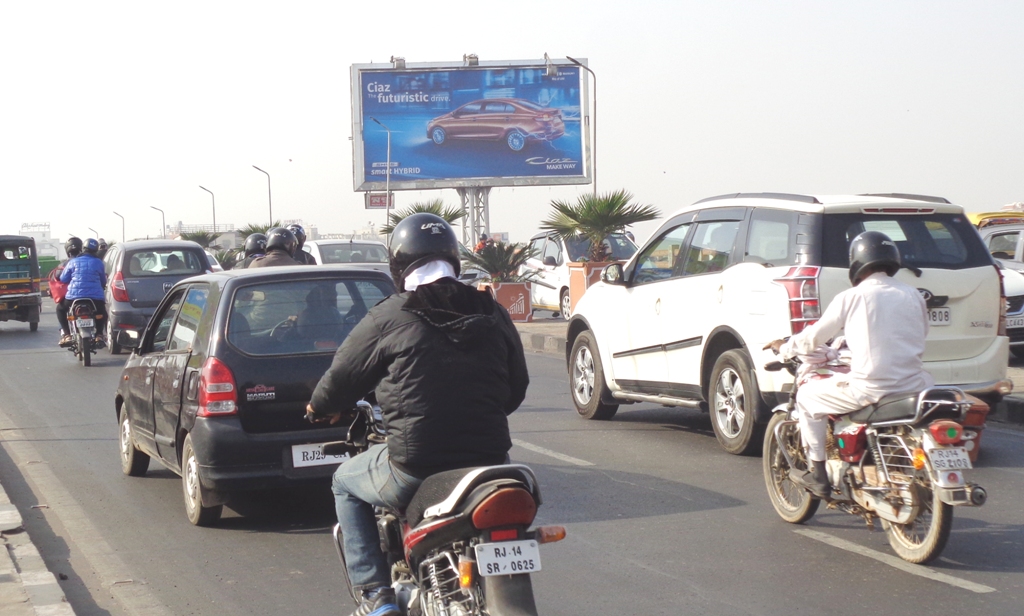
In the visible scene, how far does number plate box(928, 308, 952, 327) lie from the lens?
330 inches

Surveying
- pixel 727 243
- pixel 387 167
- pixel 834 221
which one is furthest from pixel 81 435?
pixel 387 167

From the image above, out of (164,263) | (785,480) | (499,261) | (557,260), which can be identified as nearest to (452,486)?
(785,480)

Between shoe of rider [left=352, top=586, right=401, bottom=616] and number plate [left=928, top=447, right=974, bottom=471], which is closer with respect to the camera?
shoe of rider [left=352, top=586, right=401, bottom=616]

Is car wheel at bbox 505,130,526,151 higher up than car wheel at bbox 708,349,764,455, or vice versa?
car wheel at bbox 505,130,526,151

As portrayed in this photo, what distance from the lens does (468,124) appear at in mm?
47375

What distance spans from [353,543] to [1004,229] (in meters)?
14.7

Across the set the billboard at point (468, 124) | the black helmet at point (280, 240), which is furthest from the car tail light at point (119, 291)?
the billboard at point (468, 124)

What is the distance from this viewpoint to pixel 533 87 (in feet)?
158

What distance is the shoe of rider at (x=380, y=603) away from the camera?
4.16m

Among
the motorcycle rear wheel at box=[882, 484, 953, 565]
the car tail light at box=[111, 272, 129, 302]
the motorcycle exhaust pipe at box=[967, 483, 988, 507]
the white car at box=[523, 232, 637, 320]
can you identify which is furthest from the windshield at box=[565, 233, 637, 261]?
the motorcycle exhaust pipe at box=[967, 483, 988, 507]

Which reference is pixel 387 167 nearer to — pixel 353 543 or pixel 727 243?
pixel 727 243

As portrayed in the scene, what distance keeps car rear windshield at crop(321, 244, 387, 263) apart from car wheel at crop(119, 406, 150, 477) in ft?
36.5

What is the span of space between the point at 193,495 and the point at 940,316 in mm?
5113

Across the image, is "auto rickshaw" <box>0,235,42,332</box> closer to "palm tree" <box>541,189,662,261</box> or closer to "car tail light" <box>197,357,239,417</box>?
"palm tree" <box>541,189,662,261</box>
